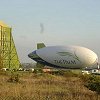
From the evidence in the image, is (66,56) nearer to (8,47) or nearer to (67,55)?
(67,55)

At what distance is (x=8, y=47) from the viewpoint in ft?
347

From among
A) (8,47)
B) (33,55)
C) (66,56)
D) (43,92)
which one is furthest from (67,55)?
(43,92)

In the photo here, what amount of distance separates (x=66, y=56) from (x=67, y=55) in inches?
40.8

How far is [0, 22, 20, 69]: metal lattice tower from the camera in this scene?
102m

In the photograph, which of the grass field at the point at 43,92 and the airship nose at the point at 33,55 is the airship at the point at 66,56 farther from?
the grass field at the point at 43,92

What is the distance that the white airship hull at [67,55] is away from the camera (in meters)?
125

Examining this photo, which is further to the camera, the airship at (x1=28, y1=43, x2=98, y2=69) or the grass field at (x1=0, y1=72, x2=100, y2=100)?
the airship at (x1=28, y1=43, x2=98, y2=69)

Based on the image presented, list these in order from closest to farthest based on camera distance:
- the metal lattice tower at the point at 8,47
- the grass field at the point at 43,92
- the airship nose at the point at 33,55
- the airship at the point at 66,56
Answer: the grass field at the point at 43,92
the metal lattice tower at the point at 8,47
the airship at the point at 66,56
the airship nose at the point at 33,55

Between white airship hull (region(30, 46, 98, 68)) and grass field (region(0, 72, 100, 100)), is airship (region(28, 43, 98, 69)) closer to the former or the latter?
white airship hull (region(30, 46, 98, 68))

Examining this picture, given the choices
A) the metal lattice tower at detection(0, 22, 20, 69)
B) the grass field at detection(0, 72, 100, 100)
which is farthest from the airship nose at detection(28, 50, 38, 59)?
the grass field at detection(0, 72, 100, 100)

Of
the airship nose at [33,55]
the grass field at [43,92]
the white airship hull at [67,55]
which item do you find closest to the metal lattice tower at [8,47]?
the airship nose at [33,55]

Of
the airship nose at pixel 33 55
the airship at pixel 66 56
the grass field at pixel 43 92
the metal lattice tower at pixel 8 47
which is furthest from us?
the airship nose at pixel 33 55

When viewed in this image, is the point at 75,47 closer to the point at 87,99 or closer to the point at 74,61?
the point at 74,61

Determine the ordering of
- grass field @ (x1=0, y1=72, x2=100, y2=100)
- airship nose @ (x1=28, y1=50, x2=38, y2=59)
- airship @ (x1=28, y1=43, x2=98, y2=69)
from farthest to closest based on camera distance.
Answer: airship nose @ (x1=28, y1=50, x2=38, y2=59) → airship @ (x1=28, y1=43, x2=98, y2=69) → grass field @ (x1=0, y1=72, x2=100, y2=100)
